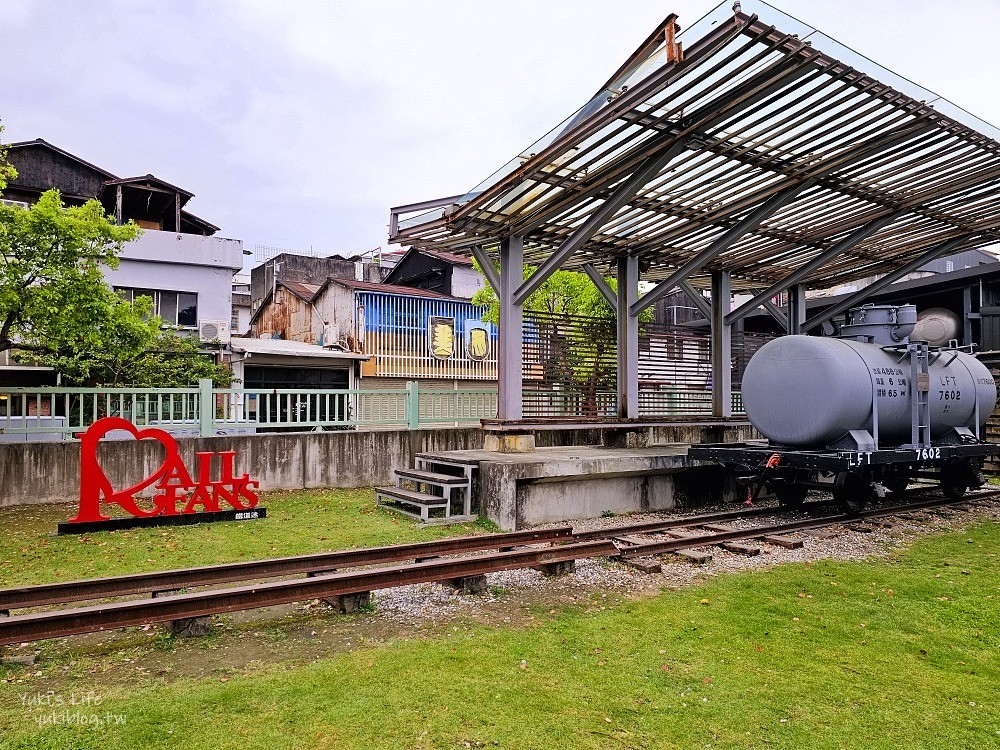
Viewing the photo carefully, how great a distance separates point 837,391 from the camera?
34.9 feet

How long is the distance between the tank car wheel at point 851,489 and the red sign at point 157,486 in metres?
9.52

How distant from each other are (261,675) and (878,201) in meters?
13.6

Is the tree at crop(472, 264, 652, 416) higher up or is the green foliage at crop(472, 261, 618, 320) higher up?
the green foliage at crop(472, 261, 618, 320)

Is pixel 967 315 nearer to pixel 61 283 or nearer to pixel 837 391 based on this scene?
pixel 837 391

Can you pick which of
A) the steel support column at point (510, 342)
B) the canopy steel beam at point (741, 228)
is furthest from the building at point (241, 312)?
the canopy steel beam at point (741, 228)

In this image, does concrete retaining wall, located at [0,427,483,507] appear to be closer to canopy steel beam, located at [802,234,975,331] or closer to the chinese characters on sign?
the chinese characters on sign

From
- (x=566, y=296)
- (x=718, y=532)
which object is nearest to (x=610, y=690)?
(x=718, y=532)

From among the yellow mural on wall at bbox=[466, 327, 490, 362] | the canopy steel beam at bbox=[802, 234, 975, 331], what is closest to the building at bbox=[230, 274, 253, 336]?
the yellow mural on wall at bbox=[466, 327, 490, 362]

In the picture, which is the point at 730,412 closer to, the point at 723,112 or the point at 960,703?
the point at 723,112

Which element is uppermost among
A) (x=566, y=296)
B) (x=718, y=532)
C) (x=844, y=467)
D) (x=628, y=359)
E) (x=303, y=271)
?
(x=303, y=271)

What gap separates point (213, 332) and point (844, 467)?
65.7 ft

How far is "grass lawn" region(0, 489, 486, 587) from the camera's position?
317 inches

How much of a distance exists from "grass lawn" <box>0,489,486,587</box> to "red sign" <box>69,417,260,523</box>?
0.32 meters

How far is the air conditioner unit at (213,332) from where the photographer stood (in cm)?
2298
